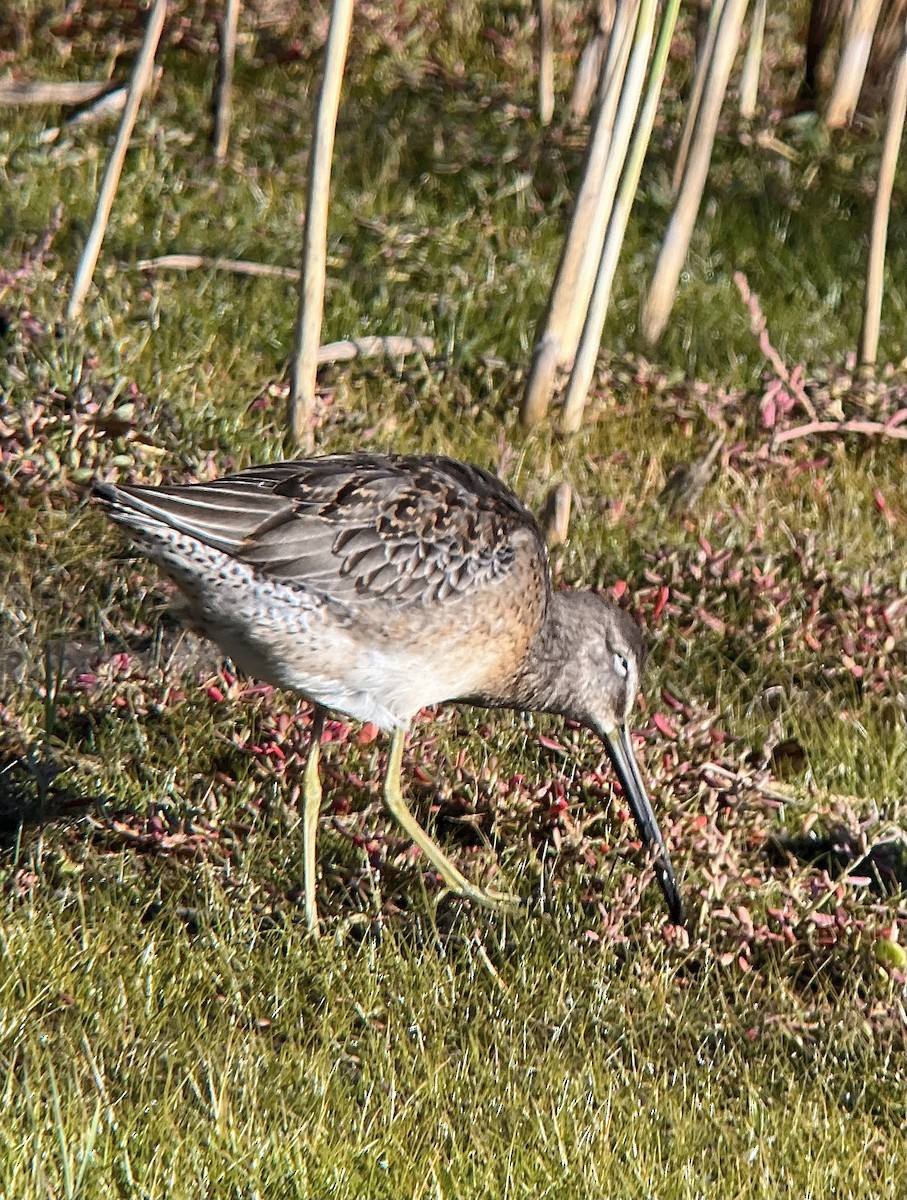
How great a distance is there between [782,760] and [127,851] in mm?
1720

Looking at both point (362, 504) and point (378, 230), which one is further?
point (378, 230)

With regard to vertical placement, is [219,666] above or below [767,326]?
below

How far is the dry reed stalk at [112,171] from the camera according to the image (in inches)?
212

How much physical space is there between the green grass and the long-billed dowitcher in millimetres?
145

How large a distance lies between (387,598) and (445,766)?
57cm

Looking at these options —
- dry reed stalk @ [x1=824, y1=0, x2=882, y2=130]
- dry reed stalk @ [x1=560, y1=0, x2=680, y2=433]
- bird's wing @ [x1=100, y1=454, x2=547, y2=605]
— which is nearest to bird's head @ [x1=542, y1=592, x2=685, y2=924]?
bird's wing @ [x1=100, y1=454, x2=547, y2=605]

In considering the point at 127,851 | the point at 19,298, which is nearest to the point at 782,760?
the point at 127,851

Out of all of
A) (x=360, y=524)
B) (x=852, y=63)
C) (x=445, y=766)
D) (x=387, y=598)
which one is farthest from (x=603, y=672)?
(x=852, y=63)

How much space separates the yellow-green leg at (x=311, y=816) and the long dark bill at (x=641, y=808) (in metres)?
0.73

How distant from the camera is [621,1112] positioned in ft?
10.8

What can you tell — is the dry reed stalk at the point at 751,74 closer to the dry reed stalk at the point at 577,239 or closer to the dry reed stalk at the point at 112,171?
the dry reed stalk at the point at 577,239

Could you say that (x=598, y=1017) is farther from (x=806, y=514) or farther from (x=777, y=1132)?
(x=806, y=514)

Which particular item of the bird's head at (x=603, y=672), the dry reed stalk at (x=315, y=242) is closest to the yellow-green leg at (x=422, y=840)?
the bird's head at (x=603, y=672)

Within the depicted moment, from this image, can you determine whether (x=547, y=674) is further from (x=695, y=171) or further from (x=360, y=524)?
(x=695, y=171)
